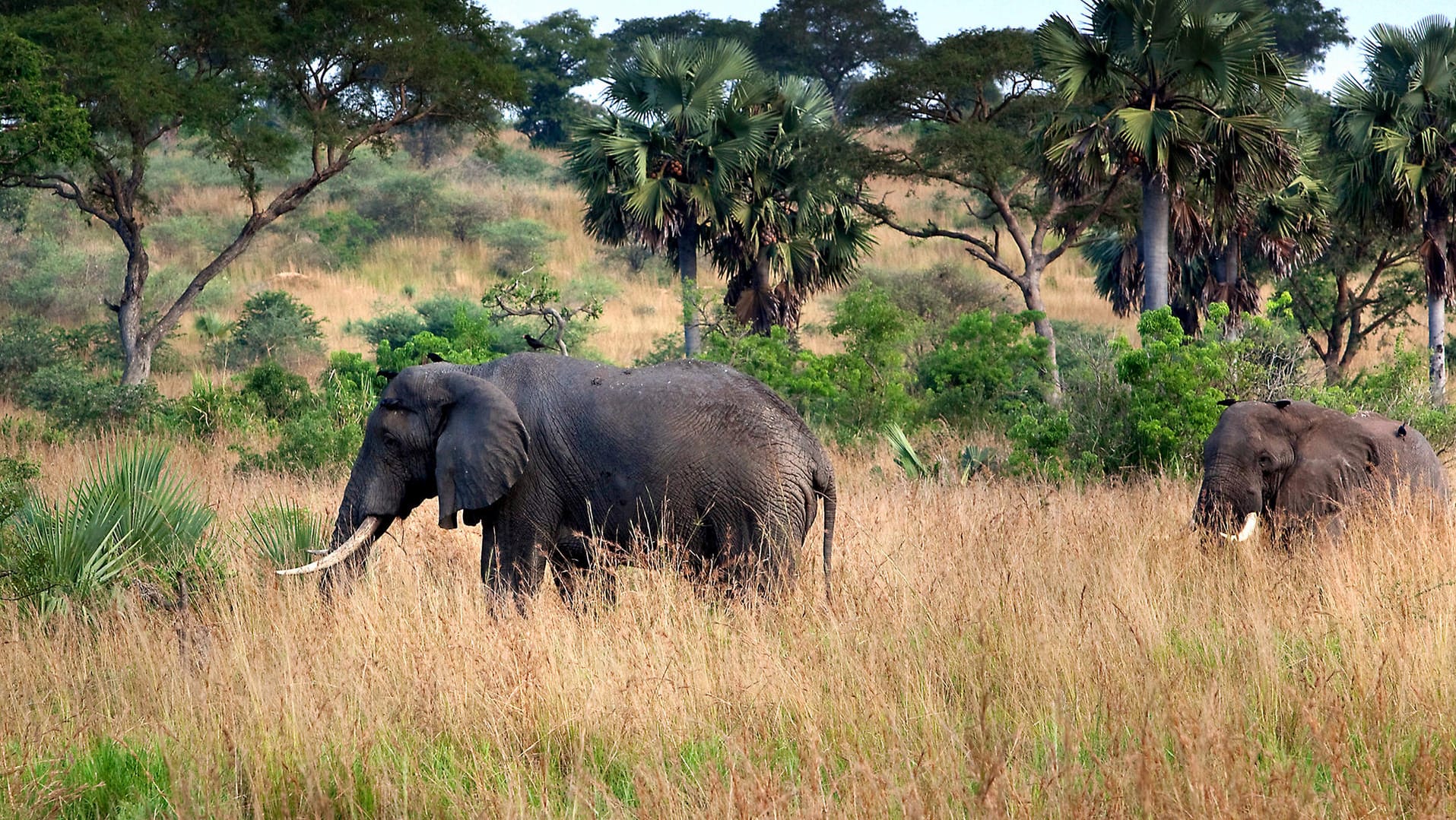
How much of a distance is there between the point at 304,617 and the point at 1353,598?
4614mm

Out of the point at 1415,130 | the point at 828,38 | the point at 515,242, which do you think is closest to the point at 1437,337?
the point at 1415,130

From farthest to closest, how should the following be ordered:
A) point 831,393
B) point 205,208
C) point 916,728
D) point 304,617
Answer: point 205,208
point 831,393
point 304,617
point 916,728

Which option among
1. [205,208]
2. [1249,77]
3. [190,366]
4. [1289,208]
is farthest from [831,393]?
[205,208]

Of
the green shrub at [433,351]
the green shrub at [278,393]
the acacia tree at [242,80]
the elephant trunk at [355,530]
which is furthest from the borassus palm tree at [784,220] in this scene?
the elephant trunk at [355,530]

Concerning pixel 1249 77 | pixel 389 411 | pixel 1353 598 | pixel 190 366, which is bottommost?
pixel 190 366

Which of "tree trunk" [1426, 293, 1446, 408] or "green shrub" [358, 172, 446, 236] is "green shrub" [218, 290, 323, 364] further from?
"tree trunk" [1426, 293, 1446, 408]

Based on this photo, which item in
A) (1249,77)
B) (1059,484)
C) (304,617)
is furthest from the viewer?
(1249,77)

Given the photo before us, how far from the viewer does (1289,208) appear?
82.5 ft

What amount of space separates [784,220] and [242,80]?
918 centimetres

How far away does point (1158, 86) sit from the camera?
1933cm

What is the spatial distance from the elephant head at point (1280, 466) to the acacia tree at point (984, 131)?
44.7 feet

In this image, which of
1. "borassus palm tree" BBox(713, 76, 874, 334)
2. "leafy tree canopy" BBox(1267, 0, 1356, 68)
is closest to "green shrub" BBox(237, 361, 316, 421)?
"borassus palm tree" BBox(713, 76, 874, 334)

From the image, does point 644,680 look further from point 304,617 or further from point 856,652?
point 304,617

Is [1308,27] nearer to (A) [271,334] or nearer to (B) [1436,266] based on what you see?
(B) [1436,266]
